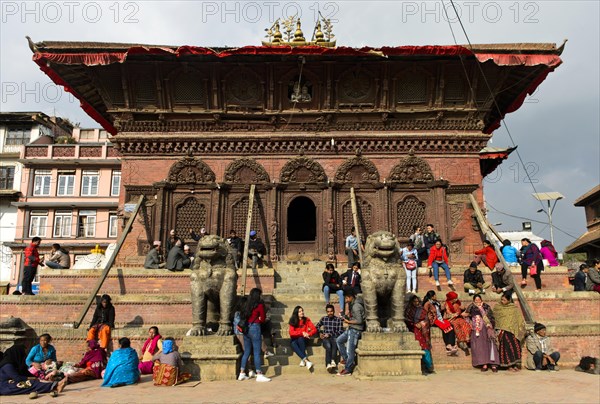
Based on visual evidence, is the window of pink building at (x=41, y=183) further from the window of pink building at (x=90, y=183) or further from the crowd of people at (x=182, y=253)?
the crowd of people at (x=182, y=253)

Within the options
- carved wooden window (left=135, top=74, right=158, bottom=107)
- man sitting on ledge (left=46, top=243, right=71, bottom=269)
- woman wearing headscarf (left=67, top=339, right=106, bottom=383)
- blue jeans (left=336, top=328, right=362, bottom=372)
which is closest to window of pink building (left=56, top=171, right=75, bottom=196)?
carved wooden window (left=135, top=74, right=158, bottom=107)

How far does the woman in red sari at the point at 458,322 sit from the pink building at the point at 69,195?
32.7m

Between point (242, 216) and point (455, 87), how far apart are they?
928 centimetres

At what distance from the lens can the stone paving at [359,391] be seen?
7.03 metres

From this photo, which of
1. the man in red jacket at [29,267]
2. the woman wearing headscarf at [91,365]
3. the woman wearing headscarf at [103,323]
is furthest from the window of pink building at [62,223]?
the woman wearing headscarf at [91,365]

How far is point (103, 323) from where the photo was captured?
10.4m

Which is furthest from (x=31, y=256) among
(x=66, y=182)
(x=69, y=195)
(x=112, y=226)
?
(x=66, y=182)

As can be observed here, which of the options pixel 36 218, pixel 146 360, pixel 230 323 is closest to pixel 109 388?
pixel 146 360

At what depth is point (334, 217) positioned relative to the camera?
1681cm

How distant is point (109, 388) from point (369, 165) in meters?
11.8

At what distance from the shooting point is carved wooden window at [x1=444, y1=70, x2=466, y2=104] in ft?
56.1

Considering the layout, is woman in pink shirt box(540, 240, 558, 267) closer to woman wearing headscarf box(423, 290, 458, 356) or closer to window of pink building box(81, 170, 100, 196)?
woman wearing headscarf box(423, 290, 458, 356)

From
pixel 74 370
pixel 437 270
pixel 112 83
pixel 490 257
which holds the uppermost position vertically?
pixel 112 83

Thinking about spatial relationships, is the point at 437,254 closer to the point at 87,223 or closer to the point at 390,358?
the point at 390,358
